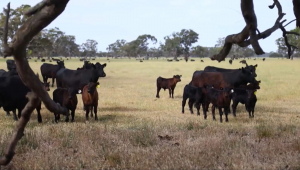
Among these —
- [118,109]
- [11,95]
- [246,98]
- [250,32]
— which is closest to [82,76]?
[118,109]

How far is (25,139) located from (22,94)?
14.2 feet

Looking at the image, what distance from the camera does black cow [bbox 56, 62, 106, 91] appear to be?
47.8 ft

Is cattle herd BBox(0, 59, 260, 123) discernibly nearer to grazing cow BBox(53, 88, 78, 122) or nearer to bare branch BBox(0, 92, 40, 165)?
grazing cow BBox(53, 88, 78, 122)

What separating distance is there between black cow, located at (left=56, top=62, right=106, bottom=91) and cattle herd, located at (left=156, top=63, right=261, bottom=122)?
3.42 meters

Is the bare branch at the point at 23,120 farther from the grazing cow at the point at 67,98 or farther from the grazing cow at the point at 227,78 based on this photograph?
the grazing cow at the point at 227,78

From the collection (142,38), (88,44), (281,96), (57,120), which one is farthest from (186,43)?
(57,120)

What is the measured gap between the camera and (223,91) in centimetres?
1162

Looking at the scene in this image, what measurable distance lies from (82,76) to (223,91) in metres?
6.06

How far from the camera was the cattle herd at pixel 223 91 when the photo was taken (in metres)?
11.6

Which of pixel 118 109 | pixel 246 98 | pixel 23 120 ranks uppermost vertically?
pixel 23 120

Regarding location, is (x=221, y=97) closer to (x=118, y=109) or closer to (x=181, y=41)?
(x=118, y=109)

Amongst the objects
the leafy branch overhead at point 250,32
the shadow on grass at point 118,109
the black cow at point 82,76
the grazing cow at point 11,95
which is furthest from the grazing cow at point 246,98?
the leafy branch overhead at point 250,32

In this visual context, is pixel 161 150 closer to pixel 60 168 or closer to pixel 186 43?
pixel 60 168

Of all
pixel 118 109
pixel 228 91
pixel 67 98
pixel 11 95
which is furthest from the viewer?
pixel 118 109
